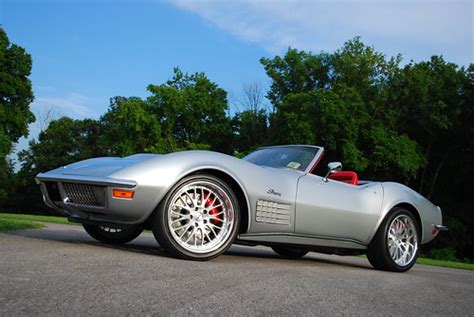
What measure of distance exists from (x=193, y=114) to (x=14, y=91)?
526 inches

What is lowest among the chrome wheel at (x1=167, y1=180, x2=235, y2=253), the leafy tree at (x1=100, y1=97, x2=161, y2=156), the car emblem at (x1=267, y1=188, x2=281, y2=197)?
the chrome wheel at (x1=167, y1=180, x2=235, y2=253)

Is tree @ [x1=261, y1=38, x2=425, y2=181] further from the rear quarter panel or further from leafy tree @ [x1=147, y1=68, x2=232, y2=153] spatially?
the rear quarter panel

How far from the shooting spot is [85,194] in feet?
14.5

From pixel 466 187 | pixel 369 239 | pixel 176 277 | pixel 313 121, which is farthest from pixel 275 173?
pixel 466 187

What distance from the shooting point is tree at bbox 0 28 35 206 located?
3544cm

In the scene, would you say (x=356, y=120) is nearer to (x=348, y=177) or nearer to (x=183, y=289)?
(x=348, y=177)

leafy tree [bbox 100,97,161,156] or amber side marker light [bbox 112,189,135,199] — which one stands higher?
leafy tree [bbox 100,97,161,156]

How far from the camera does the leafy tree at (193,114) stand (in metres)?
41.2

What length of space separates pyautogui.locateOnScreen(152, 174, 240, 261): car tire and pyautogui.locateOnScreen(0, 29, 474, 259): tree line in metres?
24.4

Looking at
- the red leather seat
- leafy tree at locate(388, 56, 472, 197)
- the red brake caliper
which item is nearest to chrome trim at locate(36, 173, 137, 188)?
the red brake caliper

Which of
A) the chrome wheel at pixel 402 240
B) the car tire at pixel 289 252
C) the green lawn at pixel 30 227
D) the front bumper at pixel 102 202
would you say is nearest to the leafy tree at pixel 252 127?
the green lawn at pixel 30 227

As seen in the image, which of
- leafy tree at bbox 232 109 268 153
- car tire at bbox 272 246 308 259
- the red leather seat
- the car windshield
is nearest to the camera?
the car windshield

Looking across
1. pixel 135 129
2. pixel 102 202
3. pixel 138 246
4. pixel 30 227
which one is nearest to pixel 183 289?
pixel 102 202

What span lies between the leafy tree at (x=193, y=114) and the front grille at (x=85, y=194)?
35556 millimetres
